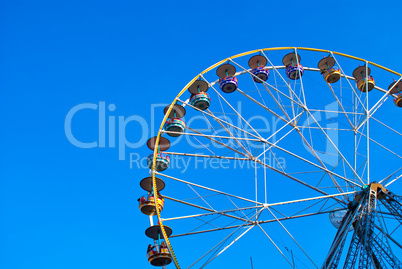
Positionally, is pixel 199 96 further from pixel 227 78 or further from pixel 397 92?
pixel 397 92

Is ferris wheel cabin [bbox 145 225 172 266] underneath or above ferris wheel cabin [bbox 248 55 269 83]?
underneath

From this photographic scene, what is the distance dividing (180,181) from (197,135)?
196cm

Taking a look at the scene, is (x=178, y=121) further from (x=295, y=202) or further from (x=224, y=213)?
(x=295, y=202)

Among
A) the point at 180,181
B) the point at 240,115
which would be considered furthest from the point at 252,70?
the point at 180,181

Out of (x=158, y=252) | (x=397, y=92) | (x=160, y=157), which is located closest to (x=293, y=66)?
(x=397, y=92)

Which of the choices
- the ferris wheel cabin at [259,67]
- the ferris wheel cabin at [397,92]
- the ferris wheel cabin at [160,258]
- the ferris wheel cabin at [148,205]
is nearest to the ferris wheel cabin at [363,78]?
the ferris wheel cabin at [397,92]

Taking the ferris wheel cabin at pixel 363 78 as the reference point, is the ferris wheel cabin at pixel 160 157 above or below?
below

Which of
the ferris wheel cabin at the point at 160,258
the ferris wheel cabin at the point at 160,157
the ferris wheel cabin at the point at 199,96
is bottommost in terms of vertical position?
the ferris wheel cabin at the point at 160,258

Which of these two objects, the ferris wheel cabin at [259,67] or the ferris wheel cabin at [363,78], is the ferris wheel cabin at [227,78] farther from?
the ferris wheel cabin at [363,78]

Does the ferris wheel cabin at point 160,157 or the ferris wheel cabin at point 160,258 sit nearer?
the ferris wheel cabin at point 160,258

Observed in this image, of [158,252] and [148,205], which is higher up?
[148,205]

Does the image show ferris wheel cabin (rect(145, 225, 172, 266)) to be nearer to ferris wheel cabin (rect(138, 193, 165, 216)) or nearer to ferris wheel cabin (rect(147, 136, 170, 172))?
ferris wheel cabin (rect(138, 193, 165, 216))

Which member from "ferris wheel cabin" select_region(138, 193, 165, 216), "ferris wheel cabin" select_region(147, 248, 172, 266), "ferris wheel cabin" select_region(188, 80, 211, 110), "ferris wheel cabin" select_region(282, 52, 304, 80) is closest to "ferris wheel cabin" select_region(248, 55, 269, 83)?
"ferris wheel cabin" select_region(282, 52, 304, 80)

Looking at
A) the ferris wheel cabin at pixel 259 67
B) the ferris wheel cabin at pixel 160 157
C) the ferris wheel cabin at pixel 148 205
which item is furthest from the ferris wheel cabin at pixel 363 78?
the ferris wheel cabin at pixel 148 205
